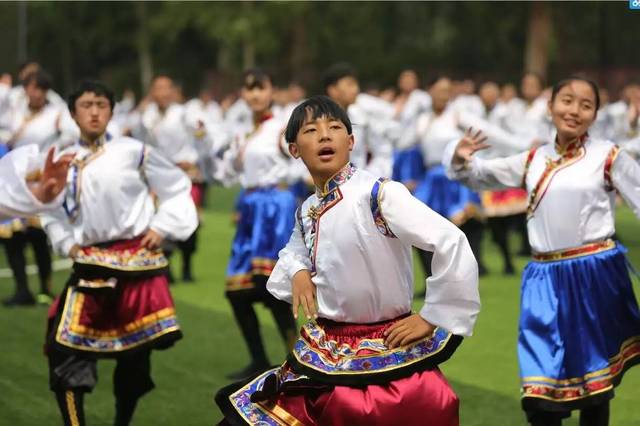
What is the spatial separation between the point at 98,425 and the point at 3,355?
214 cm

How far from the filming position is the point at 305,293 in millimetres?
4547

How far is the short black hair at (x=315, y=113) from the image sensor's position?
4512 millimetres

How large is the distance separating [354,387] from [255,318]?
4014mm

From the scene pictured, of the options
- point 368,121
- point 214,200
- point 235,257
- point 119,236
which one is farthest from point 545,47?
point 119,236

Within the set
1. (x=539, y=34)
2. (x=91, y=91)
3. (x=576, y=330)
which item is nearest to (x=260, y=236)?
(x=91, y=91)

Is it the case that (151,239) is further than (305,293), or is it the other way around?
(151,239)

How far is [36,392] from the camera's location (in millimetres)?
7750

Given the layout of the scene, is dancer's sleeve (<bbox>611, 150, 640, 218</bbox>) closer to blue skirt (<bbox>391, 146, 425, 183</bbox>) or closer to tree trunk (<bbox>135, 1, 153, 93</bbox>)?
blue skirt (<bbox>391, 146, 425, 183</bbox>)

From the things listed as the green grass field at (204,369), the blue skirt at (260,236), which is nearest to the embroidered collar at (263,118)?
the blue skirt at (260,236)

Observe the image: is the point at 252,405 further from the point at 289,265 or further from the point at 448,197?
the point at 448,197

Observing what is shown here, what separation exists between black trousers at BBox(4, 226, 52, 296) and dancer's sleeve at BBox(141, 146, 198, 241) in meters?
4.78

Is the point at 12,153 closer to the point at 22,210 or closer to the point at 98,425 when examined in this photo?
the point at 22,210

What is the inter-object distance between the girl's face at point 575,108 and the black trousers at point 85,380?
7.61 feet

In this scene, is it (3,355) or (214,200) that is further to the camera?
(214,200)
